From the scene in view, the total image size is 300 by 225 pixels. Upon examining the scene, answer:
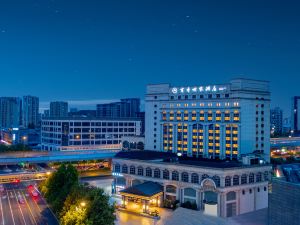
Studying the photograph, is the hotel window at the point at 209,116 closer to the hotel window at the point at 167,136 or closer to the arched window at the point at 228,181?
the hotel window at the point at 167,136

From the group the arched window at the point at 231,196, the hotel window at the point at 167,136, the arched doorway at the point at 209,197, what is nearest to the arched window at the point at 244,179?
the arched window at the point at 231,196

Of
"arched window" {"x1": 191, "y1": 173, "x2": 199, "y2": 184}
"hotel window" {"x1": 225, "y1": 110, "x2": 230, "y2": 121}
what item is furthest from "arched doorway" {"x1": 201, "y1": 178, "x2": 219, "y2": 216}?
"hotel window" {"x1": 225, "y1": 110, "x2": 230, "y2": 121}

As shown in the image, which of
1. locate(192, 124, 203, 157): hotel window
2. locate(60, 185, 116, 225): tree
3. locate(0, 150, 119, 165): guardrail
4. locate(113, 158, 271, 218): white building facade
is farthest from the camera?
locate(192, 124, 203, 157): hotel window

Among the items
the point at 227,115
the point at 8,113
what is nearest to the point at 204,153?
the point at 227,115

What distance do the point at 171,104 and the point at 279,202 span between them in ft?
98.4

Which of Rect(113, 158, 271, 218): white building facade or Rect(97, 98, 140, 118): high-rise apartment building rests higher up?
Rect(97, 98, 140, 118): high-rise apartment building

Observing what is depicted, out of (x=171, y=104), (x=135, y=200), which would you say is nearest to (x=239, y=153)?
(x=171, y=104)

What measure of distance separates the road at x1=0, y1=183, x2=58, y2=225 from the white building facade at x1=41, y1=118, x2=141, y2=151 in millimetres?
27765

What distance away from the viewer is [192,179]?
116 ft

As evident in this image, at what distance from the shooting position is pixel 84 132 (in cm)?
7144

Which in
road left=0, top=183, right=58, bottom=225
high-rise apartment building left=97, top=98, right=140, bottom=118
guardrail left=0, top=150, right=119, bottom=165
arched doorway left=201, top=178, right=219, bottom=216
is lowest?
road left=0, top=183, right=58, bottom=225

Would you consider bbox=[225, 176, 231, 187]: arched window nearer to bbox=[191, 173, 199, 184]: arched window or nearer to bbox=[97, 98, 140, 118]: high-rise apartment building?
bbox=[191, 173, 199, 184]: arched window

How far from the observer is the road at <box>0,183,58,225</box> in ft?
97.9

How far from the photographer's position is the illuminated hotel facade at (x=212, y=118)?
4678cm
